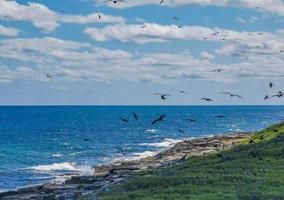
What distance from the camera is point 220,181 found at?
44969 mm

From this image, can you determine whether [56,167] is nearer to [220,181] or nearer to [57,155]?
[57,155]

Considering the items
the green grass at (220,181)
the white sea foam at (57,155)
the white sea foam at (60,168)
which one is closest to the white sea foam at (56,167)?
the white sea foam at (60,168)

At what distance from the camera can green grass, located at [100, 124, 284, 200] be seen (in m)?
41.1

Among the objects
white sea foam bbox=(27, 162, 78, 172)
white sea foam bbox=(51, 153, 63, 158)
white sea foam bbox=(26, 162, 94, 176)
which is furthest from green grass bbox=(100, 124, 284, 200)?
white sea foam bbox=(51, 153, 63, 158)

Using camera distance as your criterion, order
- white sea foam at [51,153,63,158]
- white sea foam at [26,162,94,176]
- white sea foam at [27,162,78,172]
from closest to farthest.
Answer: white sea foam at [26,162,94,176]
white sea foam at [27,162,78,172]
white sea foam at [51,153,63,158]

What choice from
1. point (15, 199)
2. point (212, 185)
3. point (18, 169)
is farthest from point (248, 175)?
point (18, 169)

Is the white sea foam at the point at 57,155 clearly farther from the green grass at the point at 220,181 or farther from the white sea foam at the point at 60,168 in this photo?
the green grass at the point at 220,181

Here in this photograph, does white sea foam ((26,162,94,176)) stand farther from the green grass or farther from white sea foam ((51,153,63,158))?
the green grass

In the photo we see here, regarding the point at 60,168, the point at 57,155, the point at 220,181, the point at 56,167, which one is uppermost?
the point at 220,181

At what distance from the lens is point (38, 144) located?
158000mm

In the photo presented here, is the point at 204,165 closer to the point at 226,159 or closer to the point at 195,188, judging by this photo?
the point at 226,159

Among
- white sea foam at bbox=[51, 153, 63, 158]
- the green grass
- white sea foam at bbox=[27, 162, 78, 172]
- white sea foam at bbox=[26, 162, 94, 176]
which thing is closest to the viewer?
the green grass

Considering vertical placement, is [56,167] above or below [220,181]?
below

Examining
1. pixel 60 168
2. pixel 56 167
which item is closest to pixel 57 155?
pixel 56 167
